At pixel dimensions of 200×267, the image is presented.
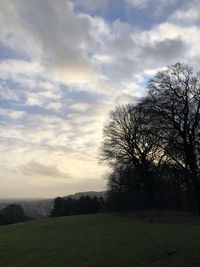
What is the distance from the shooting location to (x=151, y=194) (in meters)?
54.4

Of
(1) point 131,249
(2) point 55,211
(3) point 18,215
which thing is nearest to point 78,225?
(1) point 131,249

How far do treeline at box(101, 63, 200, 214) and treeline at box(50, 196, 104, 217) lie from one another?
28.9ft

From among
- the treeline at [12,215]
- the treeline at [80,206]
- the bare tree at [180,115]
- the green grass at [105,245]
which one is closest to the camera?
the green grass at [105,245]

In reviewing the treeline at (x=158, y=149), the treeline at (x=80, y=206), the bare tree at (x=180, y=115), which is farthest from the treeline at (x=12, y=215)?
the bare tree at (x=180, y=115)

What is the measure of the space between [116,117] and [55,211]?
34458 millimetres

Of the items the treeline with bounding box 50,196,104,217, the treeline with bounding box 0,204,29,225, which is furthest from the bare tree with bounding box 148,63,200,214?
the treeline with bounding box 0,204,29,225

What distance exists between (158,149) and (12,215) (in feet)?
190

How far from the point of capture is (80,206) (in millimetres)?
73812

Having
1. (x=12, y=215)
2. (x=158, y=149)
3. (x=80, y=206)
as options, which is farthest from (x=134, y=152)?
(x=12, y=215)

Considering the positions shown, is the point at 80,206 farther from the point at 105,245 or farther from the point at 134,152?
the point at 105,245

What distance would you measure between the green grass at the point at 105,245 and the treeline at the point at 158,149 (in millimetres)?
11483

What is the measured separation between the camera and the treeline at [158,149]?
1670 inches

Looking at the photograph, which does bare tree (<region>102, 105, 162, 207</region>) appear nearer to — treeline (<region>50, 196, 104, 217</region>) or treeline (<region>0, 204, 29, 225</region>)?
treeline (<region>50, 196, 104, 217</region>)

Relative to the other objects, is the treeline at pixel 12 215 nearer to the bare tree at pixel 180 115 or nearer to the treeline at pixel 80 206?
the treeline at pixel 80 206
